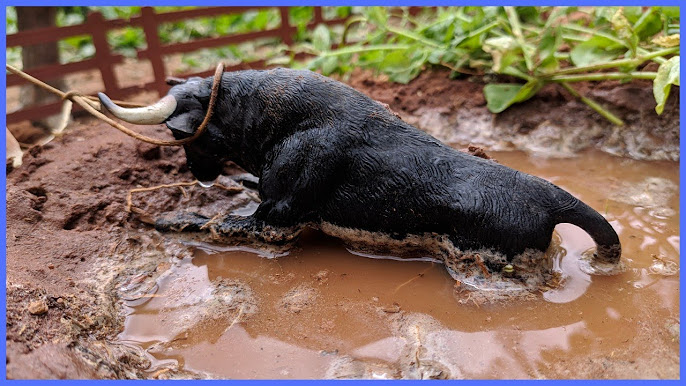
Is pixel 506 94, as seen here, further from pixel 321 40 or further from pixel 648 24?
pixel 321 40

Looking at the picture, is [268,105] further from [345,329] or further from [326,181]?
[345,329]

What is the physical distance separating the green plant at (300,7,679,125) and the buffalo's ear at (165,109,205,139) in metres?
1.81

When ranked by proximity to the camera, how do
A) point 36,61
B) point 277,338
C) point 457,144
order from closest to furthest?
point 277,338 → point 457,144 → point 36,61

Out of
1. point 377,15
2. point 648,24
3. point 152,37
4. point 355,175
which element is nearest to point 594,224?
point 355,175

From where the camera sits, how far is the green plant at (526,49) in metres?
3.85

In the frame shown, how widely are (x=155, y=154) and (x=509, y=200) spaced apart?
2.30m

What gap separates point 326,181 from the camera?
285 cm

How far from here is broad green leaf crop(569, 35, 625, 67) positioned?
405 centimetres

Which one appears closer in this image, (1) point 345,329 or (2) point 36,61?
(1) point 345,329

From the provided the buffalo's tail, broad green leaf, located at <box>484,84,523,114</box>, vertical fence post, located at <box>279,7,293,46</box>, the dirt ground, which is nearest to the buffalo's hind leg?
the dirt ground

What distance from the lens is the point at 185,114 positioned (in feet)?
9.91

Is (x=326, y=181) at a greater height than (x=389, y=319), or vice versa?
(x=326, y=181)

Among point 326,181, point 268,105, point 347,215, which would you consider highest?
point 268,105

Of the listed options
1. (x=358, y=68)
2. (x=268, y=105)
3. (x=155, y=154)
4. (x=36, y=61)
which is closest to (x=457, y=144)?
(x=358, y=68)
